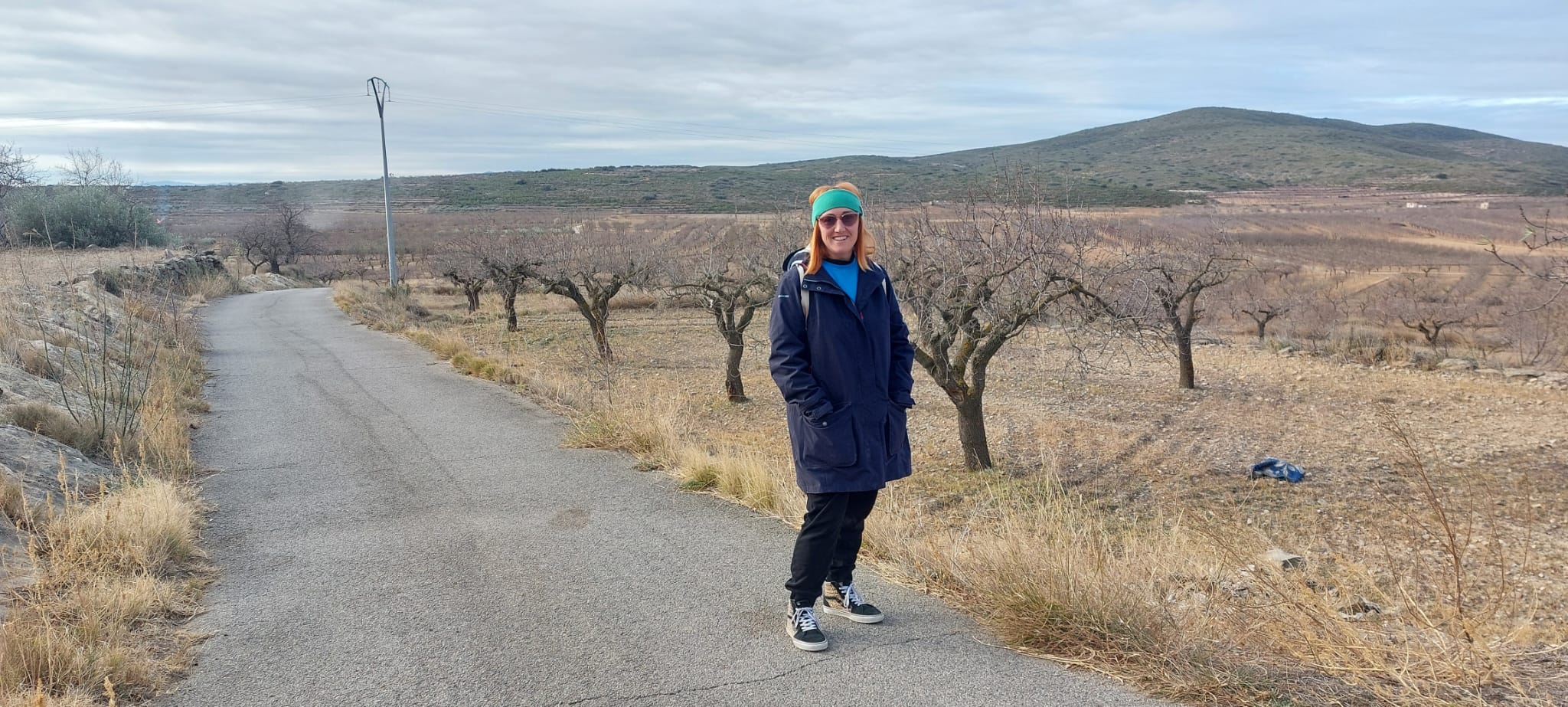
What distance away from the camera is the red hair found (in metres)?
3.59

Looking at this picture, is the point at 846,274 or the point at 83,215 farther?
the point at 83,215

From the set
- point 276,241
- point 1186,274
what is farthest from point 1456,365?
point 276,241

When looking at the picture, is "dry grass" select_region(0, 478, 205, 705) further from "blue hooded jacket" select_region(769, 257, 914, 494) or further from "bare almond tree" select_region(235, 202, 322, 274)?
"bare almond tree" select_region(235, 202, 322, 274)

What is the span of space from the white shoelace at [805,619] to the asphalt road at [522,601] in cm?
12

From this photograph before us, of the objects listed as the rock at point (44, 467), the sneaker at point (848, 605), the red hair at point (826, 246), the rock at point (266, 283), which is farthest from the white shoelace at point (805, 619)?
the rock at point (266, 283)

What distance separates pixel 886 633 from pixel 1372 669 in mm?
1698

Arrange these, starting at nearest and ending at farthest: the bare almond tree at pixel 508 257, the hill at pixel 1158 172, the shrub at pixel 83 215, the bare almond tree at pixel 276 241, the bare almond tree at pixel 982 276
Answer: the bare almond tree at pixel 982 276 < the bare almond tree at pixel 508 257 < the shrub at pixel 83 215 < the bare almond tree at pixel 276 241 < the hill at pixel 1158 172

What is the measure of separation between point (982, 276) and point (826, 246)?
300 inches

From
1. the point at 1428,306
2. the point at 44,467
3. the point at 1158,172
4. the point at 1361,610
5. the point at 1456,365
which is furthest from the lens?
the point at 1158,172

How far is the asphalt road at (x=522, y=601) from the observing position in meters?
3.40

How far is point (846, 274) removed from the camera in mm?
3668

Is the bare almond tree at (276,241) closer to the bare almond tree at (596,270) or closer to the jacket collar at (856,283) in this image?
the bare almond tree at (596,270)

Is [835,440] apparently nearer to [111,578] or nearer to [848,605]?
[848,605]

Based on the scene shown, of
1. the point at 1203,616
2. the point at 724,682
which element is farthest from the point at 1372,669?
the point at 724,682
